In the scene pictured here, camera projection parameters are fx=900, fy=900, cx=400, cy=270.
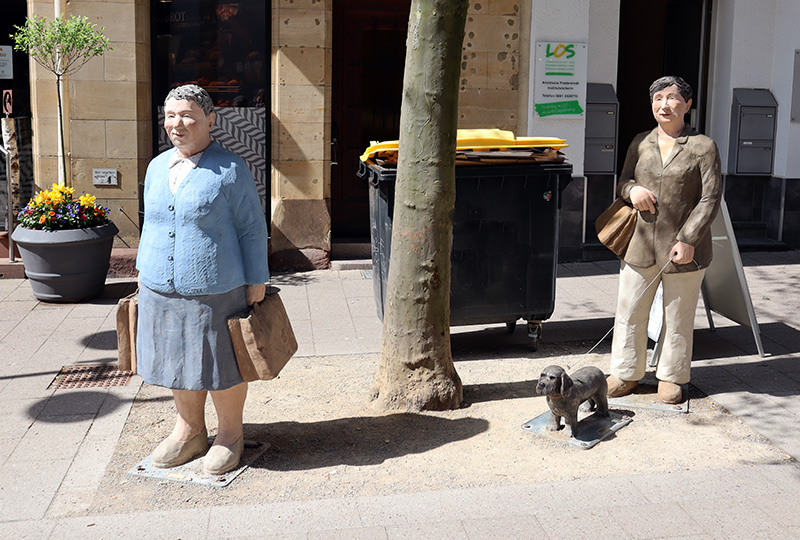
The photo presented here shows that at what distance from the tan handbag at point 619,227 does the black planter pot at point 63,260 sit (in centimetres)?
488

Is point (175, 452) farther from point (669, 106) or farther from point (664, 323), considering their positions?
point (669, 106)

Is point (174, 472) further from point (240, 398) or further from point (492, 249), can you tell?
point (492, 249)

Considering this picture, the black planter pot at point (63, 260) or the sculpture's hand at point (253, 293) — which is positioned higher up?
the sculpture's hand at point (253, 293)

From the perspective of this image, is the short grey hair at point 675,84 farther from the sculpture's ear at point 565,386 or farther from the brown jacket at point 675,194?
the sculpture's ear at point 565,386

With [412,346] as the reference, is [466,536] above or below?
below

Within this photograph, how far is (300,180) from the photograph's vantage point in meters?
9.98

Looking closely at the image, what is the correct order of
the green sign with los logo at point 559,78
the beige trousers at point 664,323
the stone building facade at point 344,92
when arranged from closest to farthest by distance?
the beige trousers at point 664,323, the stone building facade at point 344,92, the green sign with los logo at point 559,78

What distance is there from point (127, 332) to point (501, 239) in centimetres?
305

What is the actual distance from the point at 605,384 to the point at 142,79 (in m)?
6.39

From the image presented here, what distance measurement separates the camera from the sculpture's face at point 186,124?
4.44m

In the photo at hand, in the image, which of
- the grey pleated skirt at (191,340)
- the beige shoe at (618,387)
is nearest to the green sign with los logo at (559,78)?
the beige shoe at (618,387)

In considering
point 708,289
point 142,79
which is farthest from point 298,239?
point 708,289

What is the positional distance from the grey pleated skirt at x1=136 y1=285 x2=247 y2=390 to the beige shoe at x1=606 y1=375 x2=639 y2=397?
259 centimetres

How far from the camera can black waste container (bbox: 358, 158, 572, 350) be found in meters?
6.73
